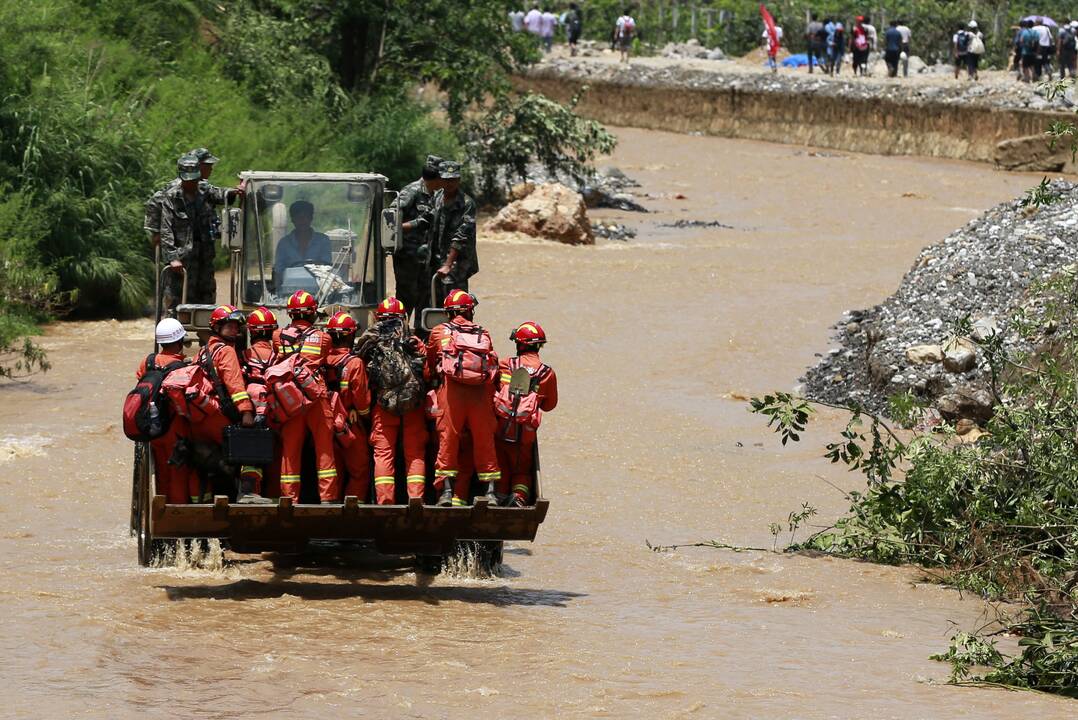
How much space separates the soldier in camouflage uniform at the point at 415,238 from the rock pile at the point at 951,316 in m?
6.11

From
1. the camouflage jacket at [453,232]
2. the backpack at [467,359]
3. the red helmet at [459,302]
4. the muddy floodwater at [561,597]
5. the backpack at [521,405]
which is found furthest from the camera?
the camouflage jacket at [453,232]

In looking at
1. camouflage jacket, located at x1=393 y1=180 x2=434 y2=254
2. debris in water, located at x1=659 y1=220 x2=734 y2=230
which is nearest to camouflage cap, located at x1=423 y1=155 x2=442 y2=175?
camouflage jacket, located at x1=393 y1=180 x2=434 y2=254

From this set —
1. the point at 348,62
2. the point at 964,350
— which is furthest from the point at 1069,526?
the point at 348,62

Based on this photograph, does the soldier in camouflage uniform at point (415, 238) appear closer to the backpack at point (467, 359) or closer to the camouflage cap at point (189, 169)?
the camouflage cap at point (189, 169)

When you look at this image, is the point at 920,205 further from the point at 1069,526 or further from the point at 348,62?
the point at 1069,526

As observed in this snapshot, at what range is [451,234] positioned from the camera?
13273 mm

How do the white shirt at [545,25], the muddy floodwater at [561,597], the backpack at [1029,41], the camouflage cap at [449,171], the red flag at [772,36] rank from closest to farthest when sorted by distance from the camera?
1. the muddy floodwater at [561,597]
2. the camouflage cap at [449,171]
3. the backpack at [1029,41]
4. the red flag at [772,36]
5. the white shirt at [545,25]

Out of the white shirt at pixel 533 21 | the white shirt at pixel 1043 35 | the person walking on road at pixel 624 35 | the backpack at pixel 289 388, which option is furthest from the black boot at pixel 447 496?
the person walking on road at pixel 624 35

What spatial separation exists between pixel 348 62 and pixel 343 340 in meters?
23.8

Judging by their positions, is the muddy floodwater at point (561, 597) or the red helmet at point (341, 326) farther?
the red helmet at point (341, 326)

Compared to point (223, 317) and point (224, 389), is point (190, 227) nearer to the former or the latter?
point (223, 317)

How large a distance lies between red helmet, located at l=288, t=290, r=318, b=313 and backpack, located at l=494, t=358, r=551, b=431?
123cm

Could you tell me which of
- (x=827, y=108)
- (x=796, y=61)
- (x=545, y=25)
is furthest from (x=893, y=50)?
(x=545, y=25)

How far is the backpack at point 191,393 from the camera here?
1021cm
